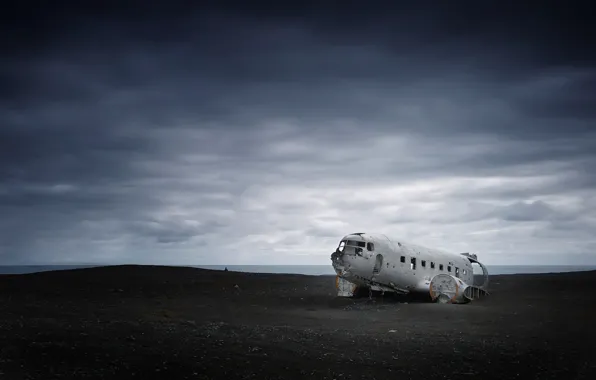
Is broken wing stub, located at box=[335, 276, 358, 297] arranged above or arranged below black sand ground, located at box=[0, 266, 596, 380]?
above

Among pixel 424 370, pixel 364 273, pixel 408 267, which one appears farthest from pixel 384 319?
pixel 424 370

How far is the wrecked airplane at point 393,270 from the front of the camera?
4069cm

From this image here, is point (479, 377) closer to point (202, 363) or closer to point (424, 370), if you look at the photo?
point (424, 370)

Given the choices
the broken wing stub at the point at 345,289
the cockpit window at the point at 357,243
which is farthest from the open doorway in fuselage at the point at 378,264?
the broken wing stub at the point at 345,289

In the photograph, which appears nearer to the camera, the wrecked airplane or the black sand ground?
the black sand ground

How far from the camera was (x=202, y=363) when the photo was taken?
17.9 meters

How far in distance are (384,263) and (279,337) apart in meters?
19.4

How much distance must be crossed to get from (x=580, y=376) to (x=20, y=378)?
18.0m

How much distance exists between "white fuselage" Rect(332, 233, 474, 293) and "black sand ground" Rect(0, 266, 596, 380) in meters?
1.86

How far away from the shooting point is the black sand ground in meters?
17.6

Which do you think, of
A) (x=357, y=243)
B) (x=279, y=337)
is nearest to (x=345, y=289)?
(x=357, y=243)

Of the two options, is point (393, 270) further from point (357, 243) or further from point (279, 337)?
point (279, 337)

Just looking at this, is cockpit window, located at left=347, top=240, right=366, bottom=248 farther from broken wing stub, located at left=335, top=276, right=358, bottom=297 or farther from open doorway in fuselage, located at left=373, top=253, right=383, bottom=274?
broken wing stub, located at left=335, top=276, right=358, bottom=297

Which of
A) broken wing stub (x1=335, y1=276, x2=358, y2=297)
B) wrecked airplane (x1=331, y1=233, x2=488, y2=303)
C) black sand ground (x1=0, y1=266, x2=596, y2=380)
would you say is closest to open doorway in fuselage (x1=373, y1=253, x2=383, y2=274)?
wrecked airplane (x1=331, y1=233, x2=488, y2=303)
